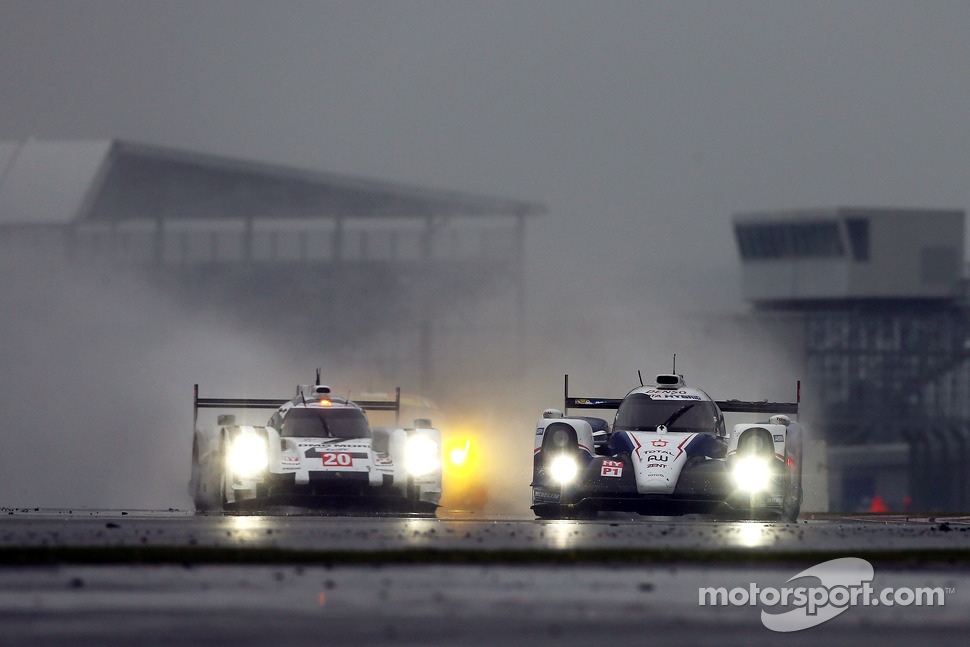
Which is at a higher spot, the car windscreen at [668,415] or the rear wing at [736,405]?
the rear wing at [736,405]

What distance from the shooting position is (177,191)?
84.8 meters

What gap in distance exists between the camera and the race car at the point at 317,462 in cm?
2516

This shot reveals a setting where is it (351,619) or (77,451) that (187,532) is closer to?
(351,619)

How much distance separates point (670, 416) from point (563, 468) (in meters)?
2.13

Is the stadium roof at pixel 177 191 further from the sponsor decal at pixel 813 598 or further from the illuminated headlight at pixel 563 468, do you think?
the sponsor decal at pixel 813 598

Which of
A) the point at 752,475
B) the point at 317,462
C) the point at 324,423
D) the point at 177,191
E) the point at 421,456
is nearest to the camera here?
the point at 752,475

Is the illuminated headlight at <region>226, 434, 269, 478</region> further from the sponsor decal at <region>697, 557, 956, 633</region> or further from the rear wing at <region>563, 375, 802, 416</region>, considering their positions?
the sponsor decal at <region>697, 557, 956, 633</region>

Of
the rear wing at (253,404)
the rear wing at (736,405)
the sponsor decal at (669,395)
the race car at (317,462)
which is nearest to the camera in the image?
the race car at (317,462)

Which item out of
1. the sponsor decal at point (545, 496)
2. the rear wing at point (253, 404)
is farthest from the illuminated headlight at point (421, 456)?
the sponsor decal at point (545, 496)

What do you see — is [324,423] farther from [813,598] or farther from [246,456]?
[813,598]

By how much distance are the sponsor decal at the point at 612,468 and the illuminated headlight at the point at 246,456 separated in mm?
4789

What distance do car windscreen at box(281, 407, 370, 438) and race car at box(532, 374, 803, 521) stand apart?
3.20 meters

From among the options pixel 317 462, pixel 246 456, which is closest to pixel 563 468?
pixel 317 462

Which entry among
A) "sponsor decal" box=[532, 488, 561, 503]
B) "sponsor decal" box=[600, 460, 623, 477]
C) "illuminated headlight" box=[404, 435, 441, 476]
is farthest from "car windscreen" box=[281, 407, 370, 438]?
"sponsor decal" box=[600, 460, 623, 477]
